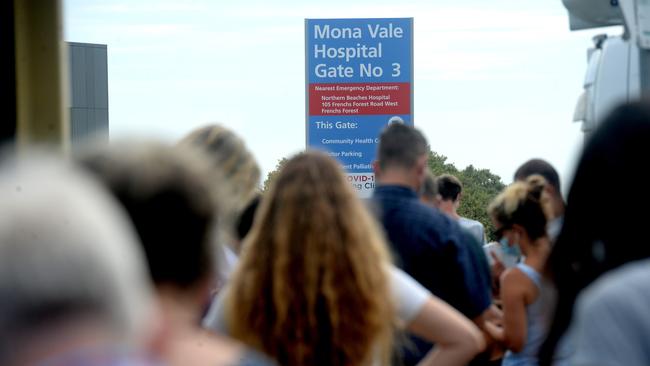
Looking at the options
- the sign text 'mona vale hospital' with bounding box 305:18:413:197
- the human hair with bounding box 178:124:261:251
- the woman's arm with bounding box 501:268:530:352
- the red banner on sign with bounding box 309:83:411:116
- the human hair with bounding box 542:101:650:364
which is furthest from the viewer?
the red banner on sign with bounding box 309:83:411:116

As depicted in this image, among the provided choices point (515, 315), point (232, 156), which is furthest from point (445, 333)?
point (515, 315)

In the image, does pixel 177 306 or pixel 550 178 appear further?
pixel 550 178

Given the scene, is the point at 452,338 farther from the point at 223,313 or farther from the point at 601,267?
the point at 601,267

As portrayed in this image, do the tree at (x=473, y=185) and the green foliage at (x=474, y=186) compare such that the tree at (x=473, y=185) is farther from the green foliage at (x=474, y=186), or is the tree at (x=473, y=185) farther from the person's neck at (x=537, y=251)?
the person's neck at (x=537, y=251)

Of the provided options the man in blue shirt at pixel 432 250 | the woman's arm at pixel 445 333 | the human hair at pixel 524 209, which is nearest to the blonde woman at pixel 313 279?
the woman's arm at pixel 445 333

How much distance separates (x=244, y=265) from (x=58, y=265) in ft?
6.14

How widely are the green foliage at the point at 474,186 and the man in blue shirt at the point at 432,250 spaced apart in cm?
3828

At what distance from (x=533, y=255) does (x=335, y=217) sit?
2312 millimetres

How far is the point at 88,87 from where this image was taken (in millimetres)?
32562

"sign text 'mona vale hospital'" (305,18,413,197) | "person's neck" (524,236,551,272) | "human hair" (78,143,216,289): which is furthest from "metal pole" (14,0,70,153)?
"sign text 'mona vale hospital'" (305,18,413,197)

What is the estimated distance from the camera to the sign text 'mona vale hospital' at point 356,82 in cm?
1869

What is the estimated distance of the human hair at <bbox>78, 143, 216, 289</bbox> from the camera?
1657 millimetres

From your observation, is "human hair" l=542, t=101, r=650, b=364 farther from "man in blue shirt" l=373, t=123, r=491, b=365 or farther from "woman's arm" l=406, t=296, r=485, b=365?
"man in blue shirt" l=373, t=123, r=491, b=365

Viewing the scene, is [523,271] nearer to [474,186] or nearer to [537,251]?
[537,251]
